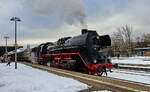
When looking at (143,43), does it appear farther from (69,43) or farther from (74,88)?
(74,88)

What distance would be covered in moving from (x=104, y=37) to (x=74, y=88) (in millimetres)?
9090

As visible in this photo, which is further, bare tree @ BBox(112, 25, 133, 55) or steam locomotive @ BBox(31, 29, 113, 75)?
bare tree @ BBox(112, 25, 133, 55)

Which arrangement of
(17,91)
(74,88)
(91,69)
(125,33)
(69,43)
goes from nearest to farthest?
(17,91) → (74,88) → (91,69) → (69,43) → (125,33)

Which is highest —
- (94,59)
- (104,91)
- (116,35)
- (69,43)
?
(116,35)

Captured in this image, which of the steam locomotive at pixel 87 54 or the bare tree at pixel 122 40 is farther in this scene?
the bare tree at pixel 122 40

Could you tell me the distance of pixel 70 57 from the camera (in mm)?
18656

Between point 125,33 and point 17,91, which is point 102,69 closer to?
point 17,91

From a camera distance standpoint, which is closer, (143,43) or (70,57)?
(70,57)

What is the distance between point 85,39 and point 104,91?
8.49m

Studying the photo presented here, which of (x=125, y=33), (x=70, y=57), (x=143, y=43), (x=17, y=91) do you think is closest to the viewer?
(x=17, y=91)

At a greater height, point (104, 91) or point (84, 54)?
point (84, 54)

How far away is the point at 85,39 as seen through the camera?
17016 millimetres

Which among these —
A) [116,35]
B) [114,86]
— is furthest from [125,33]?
[114,86]

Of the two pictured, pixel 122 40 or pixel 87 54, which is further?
pixel 122 40
